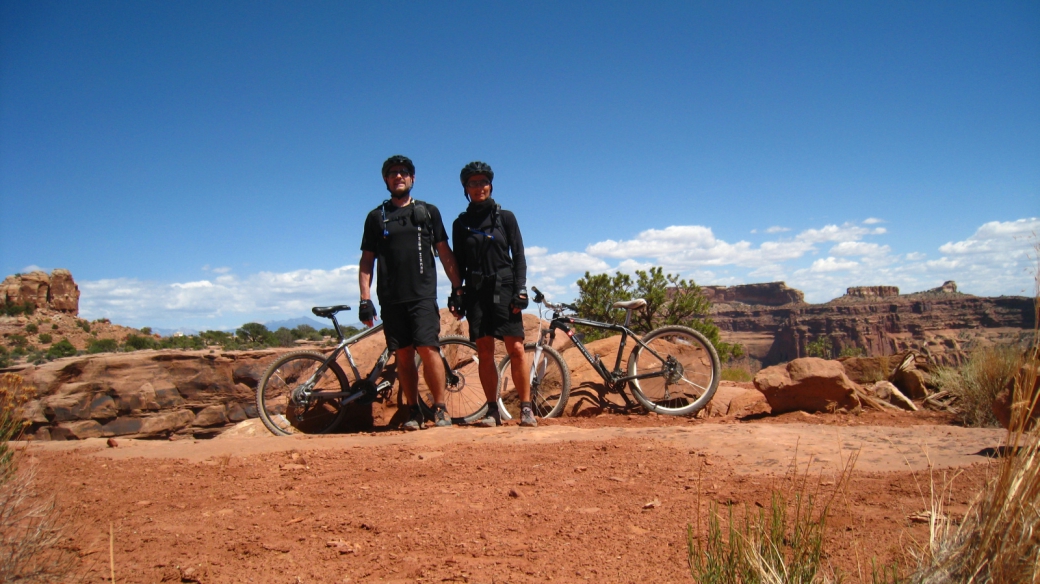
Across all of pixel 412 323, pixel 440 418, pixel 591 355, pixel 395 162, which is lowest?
pixel 440 418

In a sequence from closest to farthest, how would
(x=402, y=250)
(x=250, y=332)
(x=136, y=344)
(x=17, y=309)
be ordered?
1. (x=402, y=250)
2. (x=250, y=332)
3. (x=136, y=344)
4. (x=17, y=309)

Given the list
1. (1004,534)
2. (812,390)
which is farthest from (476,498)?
(812,390)

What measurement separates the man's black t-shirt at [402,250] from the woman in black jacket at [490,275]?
26cm

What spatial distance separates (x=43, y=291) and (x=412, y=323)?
42145 mm

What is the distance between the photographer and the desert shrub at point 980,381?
5.57 m

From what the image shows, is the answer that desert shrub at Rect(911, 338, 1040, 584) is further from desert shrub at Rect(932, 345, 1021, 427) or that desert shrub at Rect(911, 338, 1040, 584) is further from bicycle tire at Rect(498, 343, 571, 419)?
desert shrub at Rect(932, 345, 1021, 427)

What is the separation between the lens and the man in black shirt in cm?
517

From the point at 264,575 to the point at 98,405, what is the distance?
5788 millimetres

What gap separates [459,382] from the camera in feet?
20.4

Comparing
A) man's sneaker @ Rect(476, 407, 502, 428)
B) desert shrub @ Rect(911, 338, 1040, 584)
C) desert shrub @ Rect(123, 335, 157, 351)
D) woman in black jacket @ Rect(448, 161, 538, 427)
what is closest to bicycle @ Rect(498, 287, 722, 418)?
man's sneaker @ Rect(476, 407, 502, 428)

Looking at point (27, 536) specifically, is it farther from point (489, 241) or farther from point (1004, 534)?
point (489, 241)

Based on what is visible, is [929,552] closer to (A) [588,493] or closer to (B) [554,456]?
(A) [588,493]

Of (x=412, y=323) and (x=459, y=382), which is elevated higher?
(x=412, y=323)

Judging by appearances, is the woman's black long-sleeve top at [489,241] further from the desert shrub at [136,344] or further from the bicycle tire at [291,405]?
the desert shrub at [136,344]
